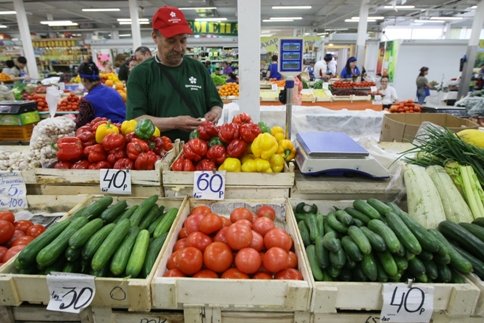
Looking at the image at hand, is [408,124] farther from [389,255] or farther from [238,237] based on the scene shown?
[238,237]

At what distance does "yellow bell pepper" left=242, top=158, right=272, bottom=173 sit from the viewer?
1979 millimetres

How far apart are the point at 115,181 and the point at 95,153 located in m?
0.28

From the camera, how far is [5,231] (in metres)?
1.76

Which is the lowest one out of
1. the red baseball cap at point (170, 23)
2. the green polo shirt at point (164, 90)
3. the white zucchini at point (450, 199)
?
the white zucchini at point (450, 199)

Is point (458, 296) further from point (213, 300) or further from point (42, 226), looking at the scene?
point (42, 226)

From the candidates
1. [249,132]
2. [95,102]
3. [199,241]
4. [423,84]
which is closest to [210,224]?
[199,241]

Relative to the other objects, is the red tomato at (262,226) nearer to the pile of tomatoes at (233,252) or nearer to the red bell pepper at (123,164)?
the pile of tomatoes at (233,252)

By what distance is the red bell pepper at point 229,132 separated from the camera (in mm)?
2037

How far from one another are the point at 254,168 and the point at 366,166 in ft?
2.45

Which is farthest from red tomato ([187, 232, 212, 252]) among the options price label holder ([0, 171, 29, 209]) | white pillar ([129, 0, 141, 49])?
white pillar ([129, 0, 141, 49])

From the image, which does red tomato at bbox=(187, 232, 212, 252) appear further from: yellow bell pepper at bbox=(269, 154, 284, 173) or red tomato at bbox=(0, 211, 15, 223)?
red tomato at bbox=(0, 211, 15, 223)

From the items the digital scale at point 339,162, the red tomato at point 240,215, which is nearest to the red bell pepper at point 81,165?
the red tomato at point 240,215

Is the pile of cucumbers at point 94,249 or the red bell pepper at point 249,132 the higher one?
the red bell pepper at point 249,132

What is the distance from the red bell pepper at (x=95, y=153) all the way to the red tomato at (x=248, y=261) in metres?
1.30
